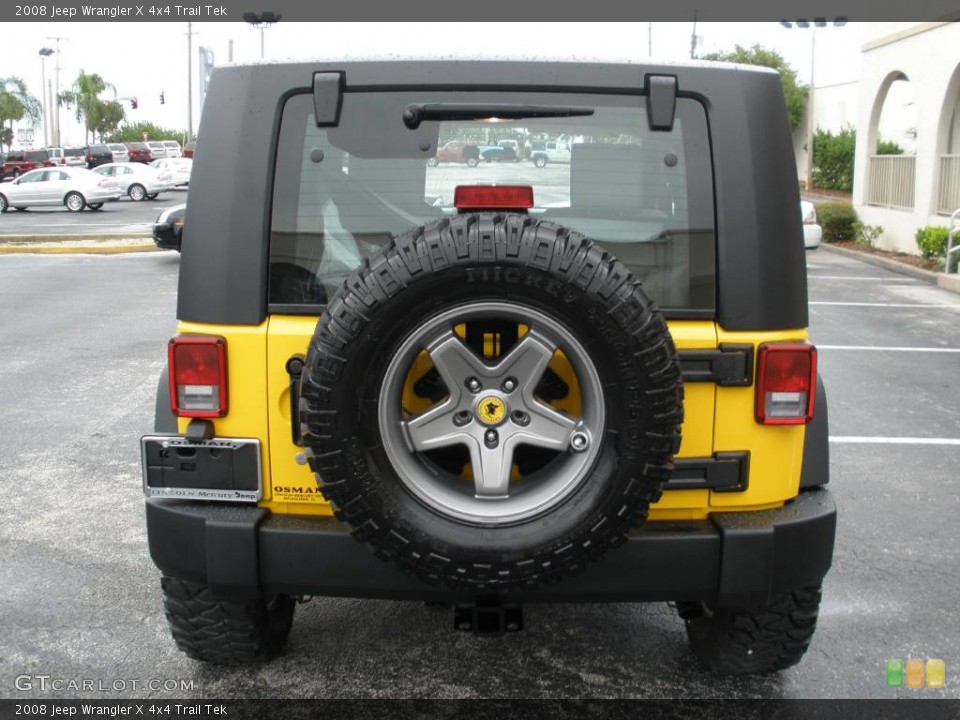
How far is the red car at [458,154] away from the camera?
307 cm

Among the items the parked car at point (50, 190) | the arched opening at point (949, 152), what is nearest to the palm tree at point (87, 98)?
the parked car at point (50, 190)

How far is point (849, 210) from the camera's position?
22.6 meters

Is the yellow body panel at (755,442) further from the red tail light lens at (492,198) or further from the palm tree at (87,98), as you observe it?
the palm tree at (87,98)

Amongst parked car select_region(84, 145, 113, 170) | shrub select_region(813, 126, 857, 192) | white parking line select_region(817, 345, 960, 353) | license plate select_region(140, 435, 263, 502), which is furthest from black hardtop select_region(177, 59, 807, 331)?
parked car select_region(84, 145, 113, 170)

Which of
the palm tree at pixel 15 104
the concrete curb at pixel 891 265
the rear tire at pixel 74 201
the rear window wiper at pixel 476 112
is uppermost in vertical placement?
the palm tree at pixel 15 104

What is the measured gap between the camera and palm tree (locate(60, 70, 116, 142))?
332ft

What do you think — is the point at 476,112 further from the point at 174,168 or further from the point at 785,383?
the point at 174,168

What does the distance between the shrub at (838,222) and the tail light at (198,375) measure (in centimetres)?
2127

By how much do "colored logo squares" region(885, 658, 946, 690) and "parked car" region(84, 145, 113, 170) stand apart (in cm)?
5991

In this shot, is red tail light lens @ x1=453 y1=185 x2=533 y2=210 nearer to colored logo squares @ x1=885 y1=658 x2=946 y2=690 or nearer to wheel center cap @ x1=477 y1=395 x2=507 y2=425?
wheel center cap @ x1=477 y1=395 x2=507 y2=425

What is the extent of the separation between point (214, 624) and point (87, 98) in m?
107

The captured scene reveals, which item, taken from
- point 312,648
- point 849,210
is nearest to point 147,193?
point 849,210

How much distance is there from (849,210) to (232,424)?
21650 mm

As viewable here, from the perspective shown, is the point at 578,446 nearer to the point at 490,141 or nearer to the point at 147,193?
the point at 490,141
